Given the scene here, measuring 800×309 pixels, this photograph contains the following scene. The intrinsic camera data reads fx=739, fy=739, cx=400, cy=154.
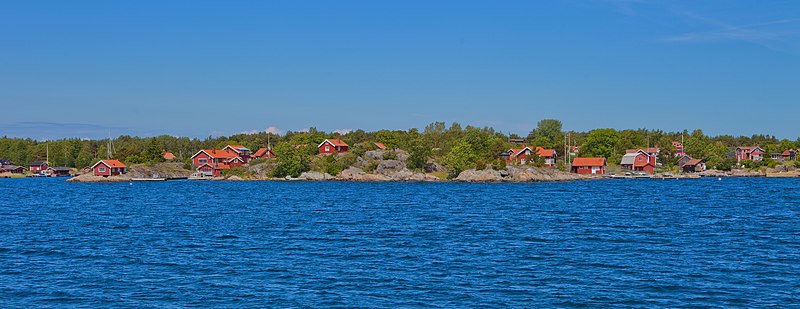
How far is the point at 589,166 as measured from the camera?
146625 millimetres

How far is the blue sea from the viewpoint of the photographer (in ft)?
81.5

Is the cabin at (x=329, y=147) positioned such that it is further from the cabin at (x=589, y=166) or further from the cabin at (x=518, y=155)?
the cabin at (x=589, y=166)

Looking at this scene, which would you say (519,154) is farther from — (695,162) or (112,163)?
(112,163)

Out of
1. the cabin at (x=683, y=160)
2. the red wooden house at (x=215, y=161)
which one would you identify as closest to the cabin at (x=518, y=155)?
the cabin at (x=683, y=160)

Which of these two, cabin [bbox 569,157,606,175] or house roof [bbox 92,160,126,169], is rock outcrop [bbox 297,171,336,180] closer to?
house roof [bbox 92,160,126,169]

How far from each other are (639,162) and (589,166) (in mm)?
14375

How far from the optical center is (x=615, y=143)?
163875 mm

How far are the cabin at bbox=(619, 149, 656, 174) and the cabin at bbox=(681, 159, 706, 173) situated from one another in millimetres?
8568

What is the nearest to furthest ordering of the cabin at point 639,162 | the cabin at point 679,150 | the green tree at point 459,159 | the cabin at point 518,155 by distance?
1. the green tree at point 459,159
2. the cabin at point 639,162
3. the cabin at point 518,155
4. the cabin at point 679,150

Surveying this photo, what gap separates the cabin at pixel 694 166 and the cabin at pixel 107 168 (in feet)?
391

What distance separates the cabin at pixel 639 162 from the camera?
504 feet

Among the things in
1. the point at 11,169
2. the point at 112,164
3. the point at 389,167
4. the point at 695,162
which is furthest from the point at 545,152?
the point at 11,169

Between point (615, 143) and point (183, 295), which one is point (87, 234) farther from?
point (615, 143)

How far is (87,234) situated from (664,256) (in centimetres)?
3178
